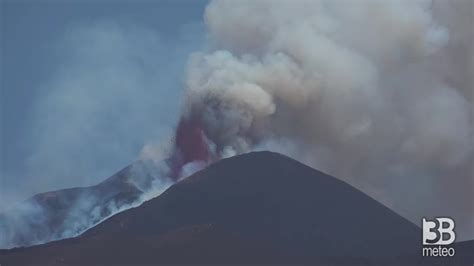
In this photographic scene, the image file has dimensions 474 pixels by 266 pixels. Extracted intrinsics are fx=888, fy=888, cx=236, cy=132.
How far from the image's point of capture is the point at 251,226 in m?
61.0

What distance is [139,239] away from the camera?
5578 centimetres

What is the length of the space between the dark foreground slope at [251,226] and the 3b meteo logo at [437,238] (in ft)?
4.57

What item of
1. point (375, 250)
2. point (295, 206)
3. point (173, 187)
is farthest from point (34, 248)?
point (375, 250)

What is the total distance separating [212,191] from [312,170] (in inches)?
408

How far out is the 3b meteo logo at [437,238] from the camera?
45.6m

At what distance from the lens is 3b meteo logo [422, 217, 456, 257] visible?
150ft

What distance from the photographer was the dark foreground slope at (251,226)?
2114 inches

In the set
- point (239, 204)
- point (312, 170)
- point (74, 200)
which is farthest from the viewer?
point (74, 200)

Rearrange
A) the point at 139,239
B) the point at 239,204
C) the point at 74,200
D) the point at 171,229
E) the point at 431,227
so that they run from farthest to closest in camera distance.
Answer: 1. the point at 74,200
2. the point at 239,204
3. the point at 171,229
4. the point at 139,239
5. the point at 431,227

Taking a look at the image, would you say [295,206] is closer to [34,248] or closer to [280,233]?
[280,233]

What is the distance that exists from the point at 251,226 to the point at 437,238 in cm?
1367

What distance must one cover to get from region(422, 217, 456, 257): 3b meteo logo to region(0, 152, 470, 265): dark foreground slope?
139cm

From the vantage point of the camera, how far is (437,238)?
173 feet

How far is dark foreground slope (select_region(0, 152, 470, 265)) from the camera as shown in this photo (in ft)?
176
